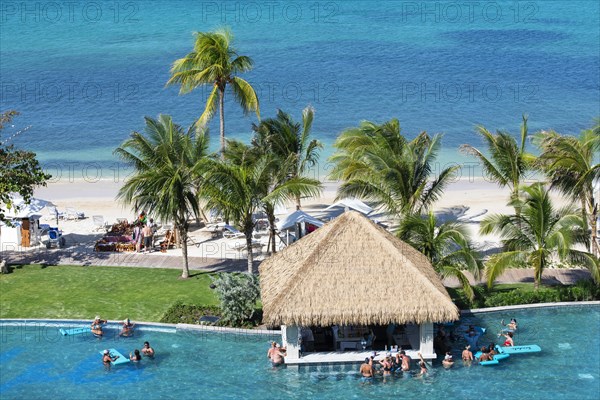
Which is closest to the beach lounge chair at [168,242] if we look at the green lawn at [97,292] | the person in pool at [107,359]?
the green lawn at [97,292]

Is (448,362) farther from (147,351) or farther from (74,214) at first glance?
(74,214)

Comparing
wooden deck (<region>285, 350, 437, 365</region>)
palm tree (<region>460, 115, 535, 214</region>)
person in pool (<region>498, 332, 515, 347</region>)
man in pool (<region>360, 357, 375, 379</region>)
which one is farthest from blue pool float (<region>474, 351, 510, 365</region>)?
palm tree (<region>460, 115, 535, 214</region>)

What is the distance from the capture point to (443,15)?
105750 mm

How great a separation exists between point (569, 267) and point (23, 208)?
69.6 ft

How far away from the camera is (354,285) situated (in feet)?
78.5

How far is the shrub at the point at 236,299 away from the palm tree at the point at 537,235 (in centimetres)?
748

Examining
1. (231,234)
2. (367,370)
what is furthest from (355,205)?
(367,370)

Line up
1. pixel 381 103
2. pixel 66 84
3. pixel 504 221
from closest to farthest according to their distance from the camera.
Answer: pixel 504 221 → pixel 381 103 → pixel 66 84

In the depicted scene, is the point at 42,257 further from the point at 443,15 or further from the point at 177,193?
the point at 443,15

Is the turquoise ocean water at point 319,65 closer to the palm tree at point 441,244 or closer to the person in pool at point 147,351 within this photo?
the palm tree at point 441,244

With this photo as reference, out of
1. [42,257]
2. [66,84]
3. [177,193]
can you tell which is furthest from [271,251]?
[66,84]

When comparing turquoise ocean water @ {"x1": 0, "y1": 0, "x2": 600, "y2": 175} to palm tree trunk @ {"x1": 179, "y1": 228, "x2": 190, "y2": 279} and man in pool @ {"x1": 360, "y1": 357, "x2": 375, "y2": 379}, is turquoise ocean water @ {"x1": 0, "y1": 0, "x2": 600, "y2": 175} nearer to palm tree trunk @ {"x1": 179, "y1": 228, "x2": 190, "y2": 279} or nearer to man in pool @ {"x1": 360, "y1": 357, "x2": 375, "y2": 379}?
palm tree trunk @ {"x1": 179, "y1": 228, "x2": 190, "y2": 279}

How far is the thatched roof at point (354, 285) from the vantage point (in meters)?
23.4

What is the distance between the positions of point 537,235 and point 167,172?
12.4 m
